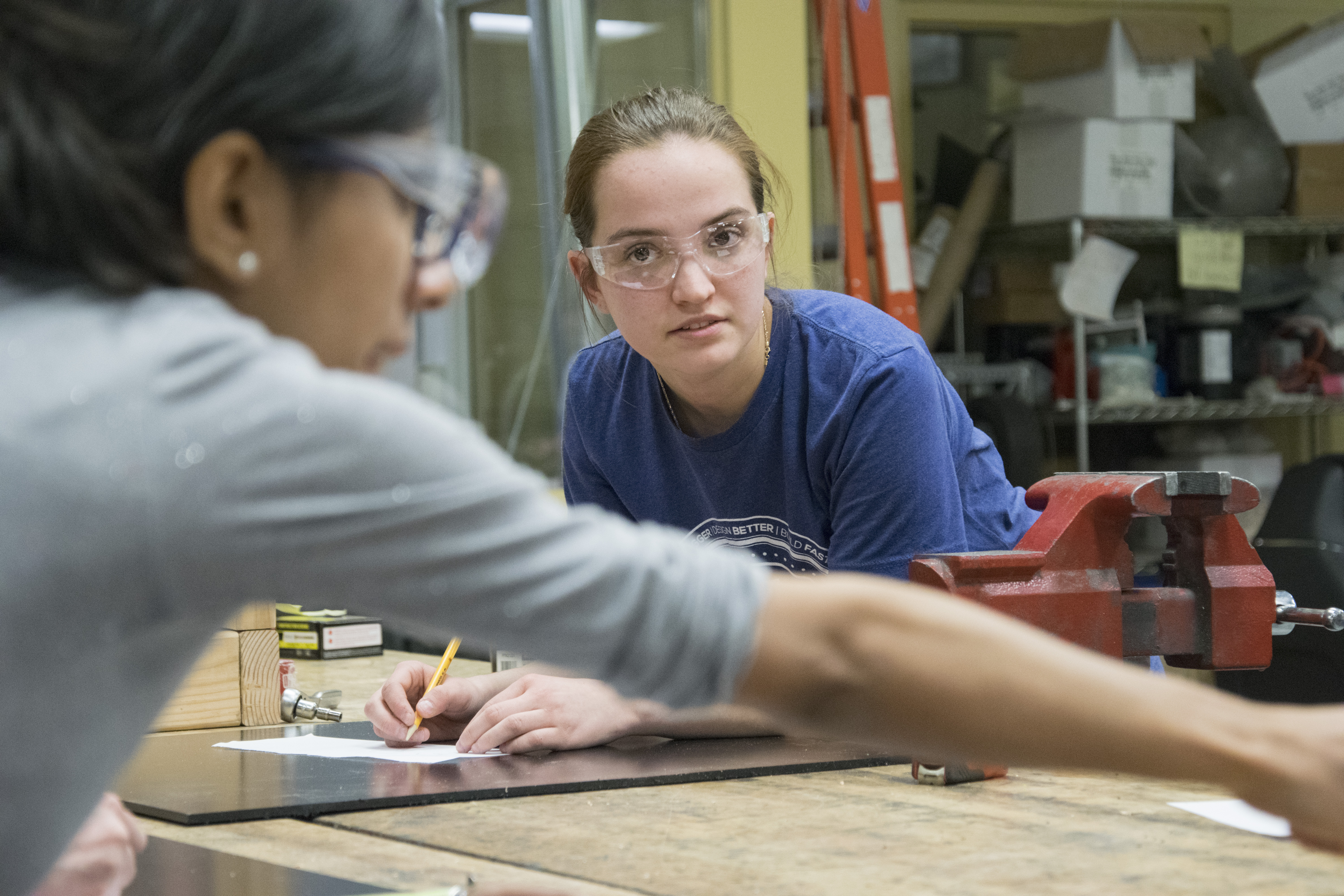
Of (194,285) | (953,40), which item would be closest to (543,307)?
(953,40)

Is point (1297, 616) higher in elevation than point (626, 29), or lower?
lower

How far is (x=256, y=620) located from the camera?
1709 mm

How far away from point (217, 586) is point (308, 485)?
54 millimetres

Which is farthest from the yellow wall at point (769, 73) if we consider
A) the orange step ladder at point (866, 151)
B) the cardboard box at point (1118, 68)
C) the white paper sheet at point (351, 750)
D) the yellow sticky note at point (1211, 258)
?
the white paper sheet at point (351, 750)

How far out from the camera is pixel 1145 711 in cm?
60

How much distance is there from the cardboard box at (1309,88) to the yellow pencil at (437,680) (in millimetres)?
3536

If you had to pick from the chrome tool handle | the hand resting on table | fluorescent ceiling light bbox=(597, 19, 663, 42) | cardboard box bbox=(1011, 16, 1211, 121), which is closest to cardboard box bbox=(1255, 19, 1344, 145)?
cardboard box bbox=(1011, 16, 1211, 121)

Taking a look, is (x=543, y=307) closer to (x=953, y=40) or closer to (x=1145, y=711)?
(x=953, y=40)

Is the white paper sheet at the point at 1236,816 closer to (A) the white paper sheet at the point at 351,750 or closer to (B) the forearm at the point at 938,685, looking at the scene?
(B) the forearm at the point at 938,685

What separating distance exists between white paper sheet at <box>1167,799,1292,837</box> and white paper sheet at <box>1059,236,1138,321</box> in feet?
10.4

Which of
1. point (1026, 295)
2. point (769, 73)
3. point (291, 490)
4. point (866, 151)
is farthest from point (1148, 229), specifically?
point (291, 490)

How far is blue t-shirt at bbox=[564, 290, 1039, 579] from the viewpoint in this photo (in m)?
1.46

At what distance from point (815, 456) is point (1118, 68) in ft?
9.18

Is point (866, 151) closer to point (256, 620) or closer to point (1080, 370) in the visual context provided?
point (1080, 370)
